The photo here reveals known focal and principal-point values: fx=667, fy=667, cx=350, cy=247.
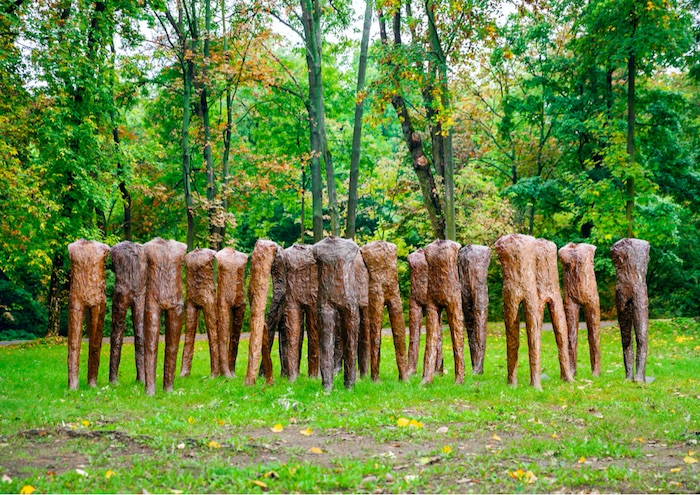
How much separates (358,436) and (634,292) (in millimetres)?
5841

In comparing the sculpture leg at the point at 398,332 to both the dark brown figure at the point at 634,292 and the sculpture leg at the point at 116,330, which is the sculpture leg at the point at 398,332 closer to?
the dark brown figure at the point at 634,292

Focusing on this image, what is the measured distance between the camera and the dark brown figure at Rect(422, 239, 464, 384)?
10945 millimetres

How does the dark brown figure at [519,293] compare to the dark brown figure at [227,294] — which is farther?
the dark brown figure at [227,294]

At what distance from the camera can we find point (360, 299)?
1100cm

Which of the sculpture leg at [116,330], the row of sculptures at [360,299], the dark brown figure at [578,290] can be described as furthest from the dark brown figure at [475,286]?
the sculpture leg at [116,330]

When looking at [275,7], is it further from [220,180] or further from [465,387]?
[465,387]

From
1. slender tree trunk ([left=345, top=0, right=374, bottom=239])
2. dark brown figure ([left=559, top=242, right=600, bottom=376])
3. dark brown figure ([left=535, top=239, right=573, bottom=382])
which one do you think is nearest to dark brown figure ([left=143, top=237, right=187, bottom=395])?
dark brown figure ([left=535, top=239, right=573, bottom=382])

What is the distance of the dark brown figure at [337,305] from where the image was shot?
1025 cm

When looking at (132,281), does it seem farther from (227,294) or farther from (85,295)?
(227,294)

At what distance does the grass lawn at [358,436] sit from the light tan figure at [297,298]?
57 centimetres

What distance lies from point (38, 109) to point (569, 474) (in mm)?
18679

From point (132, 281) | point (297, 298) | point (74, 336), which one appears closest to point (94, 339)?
point (74, 336)

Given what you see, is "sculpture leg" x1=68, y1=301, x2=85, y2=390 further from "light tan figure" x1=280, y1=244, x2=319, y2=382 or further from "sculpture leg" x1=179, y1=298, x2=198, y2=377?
"light tan figure" x1=280, y1=244, x2=319, y2=382

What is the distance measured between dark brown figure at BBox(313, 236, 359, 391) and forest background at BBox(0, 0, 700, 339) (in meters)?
7.54
